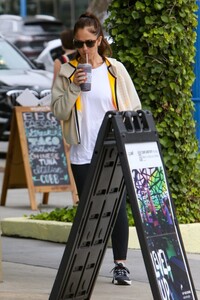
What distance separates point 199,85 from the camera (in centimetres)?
984

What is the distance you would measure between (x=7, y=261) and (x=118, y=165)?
236 centimetres

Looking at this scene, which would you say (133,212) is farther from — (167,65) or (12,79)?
(12,79)

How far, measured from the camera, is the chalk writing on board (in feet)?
39.6

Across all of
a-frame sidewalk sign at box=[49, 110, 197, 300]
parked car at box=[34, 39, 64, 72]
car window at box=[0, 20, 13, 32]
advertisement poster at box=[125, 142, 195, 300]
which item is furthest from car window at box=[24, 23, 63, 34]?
advertisement poster at box=[125, 142, 195, 300]

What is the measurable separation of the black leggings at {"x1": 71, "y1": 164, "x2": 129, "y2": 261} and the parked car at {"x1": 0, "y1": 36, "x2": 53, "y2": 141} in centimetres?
1092

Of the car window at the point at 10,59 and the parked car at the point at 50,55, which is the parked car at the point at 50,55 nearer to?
the parked car at the point at 50,55

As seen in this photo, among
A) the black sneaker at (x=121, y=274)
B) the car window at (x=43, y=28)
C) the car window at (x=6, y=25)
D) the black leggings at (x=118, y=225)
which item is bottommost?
the car window at (x=43, y=28)

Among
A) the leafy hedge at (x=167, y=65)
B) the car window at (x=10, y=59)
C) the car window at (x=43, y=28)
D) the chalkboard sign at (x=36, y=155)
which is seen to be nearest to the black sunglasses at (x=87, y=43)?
the leafy hedge at (x=167, y=65)

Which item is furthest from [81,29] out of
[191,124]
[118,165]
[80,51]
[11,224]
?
[11,224]

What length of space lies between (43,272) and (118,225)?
102 centimetres

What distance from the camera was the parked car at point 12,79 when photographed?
737 inches

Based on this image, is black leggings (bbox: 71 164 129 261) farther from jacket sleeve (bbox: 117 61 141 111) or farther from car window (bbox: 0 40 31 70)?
car window (bbox: 0 40 31 70)

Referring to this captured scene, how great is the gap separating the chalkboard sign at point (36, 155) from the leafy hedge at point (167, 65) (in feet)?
8.93

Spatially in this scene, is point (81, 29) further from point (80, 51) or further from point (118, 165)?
point (118, 165)
